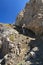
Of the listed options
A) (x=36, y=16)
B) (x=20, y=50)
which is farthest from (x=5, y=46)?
(x=36, y=16)

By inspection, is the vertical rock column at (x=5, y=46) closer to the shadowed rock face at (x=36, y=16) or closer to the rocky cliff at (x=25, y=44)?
the rocky cliff at (x=25, y=44)

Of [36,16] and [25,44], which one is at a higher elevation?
[36,16]

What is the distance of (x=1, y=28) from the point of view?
4272 cm

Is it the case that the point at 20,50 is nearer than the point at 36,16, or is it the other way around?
the point at 20,50

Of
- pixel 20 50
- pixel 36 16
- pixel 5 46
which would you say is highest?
pixel 36 16

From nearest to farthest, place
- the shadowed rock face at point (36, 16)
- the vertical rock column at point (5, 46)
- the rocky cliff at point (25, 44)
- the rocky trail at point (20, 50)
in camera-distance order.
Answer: the rocky trail at point (20, 50) < the rocky cliff at point (25, 44) < the vertical rock column at point (5, 46) < the shadowed rock face at point (36, 16)

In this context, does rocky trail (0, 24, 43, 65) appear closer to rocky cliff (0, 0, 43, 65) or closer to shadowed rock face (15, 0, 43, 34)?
rocky cliff (0, 0, 43, 65)

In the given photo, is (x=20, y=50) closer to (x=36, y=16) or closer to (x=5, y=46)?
(x=5, y=46)

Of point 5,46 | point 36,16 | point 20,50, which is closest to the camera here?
point 20,50

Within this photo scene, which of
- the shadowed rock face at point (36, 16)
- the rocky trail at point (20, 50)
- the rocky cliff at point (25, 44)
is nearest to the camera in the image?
the rocky trail at point (20, 50)

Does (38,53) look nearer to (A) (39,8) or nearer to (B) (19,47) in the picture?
(B) (19,47)

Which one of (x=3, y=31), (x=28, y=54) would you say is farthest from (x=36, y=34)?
(x=28, y=54)

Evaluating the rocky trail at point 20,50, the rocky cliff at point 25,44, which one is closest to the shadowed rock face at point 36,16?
the rocky cliff at point 25,44

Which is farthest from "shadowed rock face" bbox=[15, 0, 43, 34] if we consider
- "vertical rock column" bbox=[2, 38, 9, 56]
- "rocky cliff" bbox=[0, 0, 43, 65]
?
"vertical rock column" bbox=[2, 38, 9, 56]
